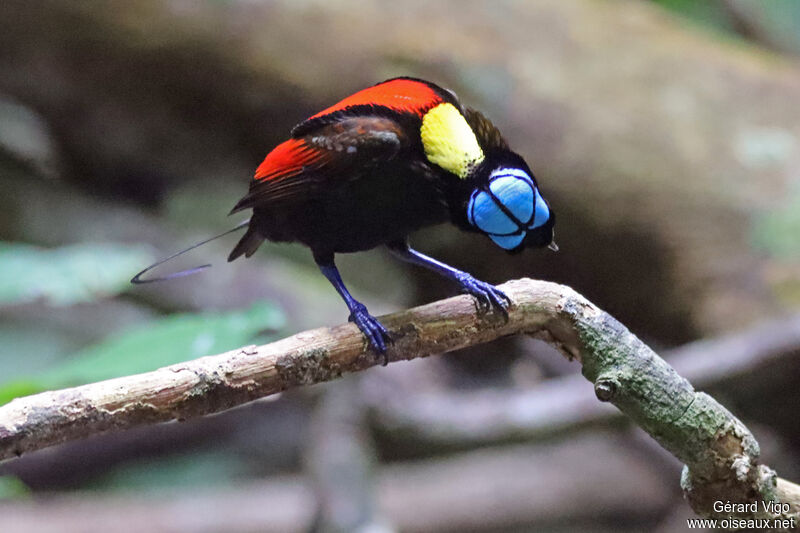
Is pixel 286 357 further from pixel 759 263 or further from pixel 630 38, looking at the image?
pixel 630 38

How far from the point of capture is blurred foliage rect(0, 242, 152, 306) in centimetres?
236

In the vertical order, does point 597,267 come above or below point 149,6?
below

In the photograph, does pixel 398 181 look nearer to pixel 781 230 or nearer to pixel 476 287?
pixel 476 287

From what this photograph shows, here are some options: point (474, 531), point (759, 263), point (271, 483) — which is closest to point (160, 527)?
point (271, 483)

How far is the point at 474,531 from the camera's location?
4512 millimetres

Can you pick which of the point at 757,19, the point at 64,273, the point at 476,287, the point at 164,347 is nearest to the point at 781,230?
the point at 757,19

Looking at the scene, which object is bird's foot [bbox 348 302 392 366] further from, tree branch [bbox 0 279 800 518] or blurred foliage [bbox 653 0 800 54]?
blurred foliage [bbox 653 0 800 54]

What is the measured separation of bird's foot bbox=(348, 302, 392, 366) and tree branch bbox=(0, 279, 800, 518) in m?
0.01

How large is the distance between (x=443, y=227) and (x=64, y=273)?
1.37 metres

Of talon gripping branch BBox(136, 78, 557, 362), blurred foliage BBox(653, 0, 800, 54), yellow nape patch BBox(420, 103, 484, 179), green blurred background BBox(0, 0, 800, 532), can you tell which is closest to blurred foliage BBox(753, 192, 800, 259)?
green blurred background BBox(0, 0, 800, 532)

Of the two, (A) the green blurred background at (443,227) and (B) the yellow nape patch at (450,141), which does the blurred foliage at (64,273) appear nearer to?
(A) the green blurred background at (443,227)

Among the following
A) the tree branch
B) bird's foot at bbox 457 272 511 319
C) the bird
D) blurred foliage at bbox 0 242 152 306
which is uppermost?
the bird

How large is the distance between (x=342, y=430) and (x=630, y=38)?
2.31 m

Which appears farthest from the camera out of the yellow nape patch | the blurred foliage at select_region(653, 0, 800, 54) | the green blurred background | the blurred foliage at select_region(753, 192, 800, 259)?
the blurred foliage at select_region(653, 0, 800, 54)
